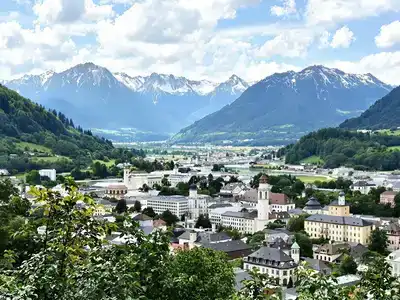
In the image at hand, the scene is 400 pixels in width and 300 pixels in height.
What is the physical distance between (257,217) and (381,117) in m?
121

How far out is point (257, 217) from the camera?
2074 inches

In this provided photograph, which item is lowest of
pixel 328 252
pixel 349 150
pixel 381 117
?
pixel 328 252

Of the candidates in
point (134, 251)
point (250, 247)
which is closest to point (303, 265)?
point (134, 251)

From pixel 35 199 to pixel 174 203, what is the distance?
5383 centimetres

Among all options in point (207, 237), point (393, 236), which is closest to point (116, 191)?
point (207, 237)

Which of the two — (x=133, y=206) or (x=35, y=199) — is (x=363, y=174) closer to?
(x=133, y=206)

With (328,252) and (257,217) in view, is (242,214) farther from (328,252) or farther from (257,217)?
(328,252)

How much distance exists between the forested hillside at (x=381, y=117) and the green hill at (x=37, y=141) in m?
70.3

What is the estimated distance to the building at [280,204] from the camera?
60094mm

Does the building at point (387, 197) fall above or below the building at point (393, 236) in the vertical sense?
above

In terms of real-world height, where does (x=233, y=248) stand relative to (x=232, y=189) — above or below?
below

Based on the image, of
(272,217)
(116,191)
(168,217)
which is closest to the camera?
(272,217)

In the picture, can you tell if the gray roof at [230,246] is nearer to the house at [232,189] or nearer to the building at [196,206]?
the building at [196,206]

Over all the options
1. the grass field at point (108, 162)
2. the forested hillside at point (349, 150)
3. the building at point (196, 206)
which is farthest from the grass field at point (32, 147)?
the forested hillside at point (349, 150)
